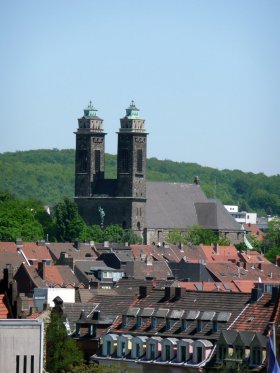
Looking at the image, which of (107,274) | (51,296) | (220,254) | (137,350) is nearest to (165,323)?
(137,350)

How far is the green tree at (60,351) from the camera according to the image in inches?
2324

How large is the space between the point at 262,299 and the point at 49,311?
896cm

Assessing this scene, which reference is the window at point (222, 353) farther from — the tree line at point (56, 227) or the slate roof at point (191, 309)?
the tree line at point (56, 227)

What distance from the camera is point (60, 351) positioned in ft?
195

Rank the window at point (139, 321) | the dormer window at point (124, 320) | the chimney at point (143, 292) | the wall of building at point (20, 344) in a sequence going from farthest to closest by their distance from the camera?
the chimney at point (143, 292) < the dormer window at point (124, 320) < the window at point (139, 321) < the wall of building at point (20, 344)

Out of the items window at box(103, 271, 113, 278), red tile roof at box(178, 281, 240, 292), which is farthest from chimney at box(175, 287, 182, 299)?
window at box(103, 271, 113, 278)

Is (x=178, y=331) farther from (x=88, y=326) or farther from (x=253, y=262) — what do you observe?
(x=253, y=262)

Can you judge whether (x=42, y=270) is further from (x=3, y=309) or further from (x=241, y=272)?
(x=3, y=309)

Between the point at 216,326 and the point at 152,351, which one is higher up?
the point at 216,326

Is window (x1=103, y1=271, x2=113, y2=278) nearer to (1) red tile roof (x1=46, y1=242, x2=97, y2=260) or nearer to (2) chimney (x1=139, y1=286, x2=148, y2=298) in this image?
(1) red tile roof (x1=46, y1=242, x2=97, y2=260)

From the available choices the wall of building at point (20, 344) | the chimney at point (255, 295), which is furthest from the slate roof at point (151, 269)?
the wall of building at point (20, 344)

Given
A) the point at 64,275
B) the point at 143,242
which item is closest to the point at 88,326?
the point at 64,275

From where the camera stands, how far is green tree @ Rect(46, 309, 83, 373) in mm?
59031

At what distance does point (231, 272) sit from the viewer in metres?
128
